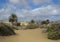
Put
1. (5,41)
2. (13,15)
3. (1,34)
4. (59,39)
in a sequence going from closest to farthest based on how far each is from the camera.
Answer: (5,41), (59,39), (1,34), (13,15)

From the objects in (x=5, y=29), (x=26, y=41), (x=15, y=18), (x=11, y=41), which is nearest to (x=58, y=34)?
(x=26, y=41)

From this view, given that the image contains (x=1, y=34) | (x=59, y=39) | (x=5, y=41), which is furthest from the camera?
(x=1, y=34)

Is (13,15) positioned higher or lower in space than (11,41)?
higher

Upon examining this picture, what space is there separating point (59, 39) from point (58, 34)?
2.48ft

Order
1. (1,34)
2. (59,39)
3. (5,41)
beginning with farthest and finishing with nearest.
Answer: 1. (1,34)
2. (59,39)
3. (5,41)

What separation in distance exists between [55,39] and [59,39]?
0.47 metres

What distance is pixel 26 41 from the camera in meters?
18.2

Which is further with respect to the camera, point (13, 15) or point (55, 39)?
point (13, 15)

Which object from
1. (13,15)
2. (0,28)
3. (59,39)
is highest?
(13,15)

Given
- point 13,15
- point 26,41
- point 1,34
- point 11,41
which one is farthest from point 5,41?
point 13,15

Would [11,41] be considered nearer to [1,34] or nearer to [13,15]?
[1,34]

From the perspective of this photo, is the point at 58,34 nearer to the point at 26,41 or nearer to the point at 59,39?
the point at 59,39

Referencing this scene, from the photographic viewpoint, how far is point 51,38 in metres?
20.1

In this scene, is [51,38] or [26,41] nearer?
[26,41]
